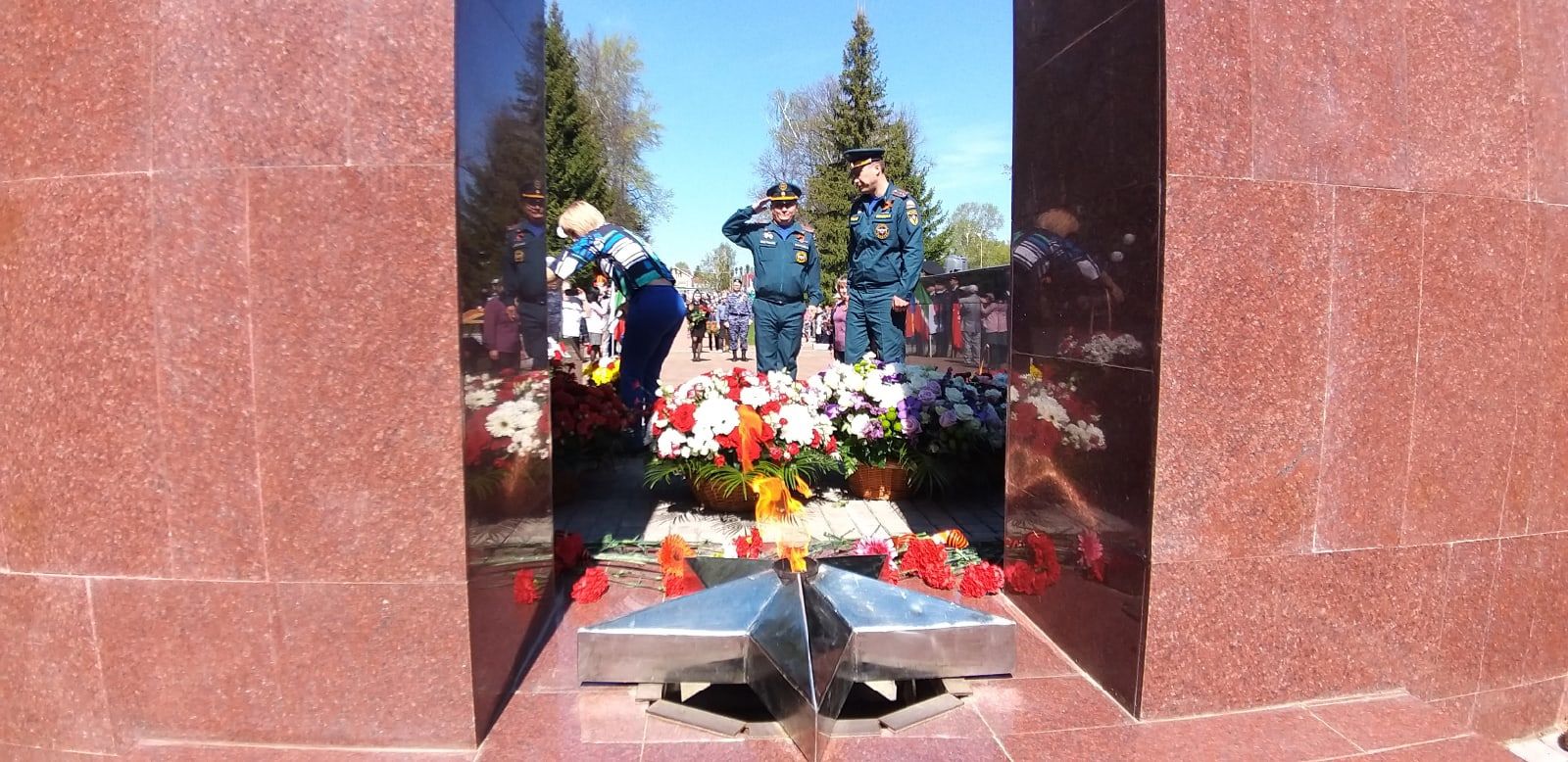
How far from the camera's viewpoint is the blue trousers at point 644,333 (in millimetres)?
5539

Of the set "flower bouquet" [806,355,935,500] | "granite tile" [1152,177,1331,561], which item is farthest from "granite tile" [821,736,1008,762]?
"flower bouquet" [806,355,935,500]

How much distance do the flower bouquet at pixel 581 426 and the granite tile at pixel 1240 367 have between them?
3.39 metres

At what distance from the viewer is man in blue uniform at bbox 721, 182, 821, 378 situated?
21.8 feet

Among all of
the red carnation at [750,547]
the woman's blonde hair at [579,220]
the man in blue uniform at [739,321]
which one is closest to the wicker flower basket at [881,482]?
the red carnation at [750,547]

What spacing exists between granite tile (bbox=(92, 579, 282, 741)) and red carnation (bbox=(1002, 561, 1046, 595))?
89.3 inches

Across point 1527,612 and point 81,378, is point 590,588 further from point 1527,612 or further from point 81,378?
point 1527,612

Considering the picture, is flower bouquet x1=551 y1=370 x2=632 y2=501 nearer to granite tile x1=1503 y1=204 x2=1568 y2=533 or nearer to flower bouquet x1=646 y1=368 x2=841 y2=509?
flower bouquet x1=646 y1=368 x2=841 y2=509

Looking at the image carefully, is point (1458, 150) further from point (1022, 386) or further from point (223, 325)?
point (223, 325)

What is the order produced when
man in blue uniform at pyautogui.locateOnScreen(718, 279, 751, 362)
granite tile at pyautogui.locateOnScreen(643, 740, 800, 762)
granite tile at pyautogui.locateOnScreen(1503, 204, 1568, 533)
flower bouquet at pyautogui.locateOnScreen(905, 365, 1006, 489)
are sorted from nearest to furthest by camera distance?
granite tile at pyautogui.locateOnScreen(643, 740, 800, 762), granite tile at pyautogui.locateOnScreen(1503, 204, 1568, 533), flower bouquet at pyautogui.locateOnScreen(905, 365, 1006, 489), man in blue uniform at pyautogui.locateOnScreen(718, 279, 751, 362)

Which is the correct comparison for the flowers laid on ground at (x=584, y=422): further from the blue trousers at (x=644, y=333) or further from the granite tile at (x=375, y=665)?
the granite tile at (x=375, y=665)

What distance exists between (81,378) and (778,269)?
16.6ft

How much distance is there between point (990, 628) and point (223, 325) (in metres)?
2.05

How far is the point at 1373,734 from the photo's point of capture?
2113mm

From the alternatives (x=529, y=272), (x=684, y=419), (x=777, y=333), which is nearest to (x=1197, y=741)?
(x=529, y=272)
